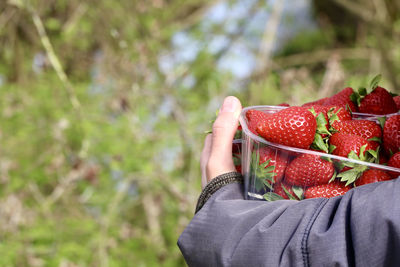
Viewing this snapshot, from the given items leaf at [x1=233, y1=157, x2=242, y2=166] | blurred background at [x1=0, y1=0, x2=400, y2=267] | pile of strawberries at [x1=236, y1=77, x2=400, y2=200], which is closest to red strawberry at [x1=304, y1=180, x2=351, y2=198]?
pile of strawberries at [x1=236, y1=77, x2=400, y2=200]

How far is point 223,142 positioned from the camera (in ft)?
3.13

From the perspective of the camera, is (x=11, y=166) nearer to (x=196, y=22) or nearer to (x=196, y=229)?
(x=196, y=22)

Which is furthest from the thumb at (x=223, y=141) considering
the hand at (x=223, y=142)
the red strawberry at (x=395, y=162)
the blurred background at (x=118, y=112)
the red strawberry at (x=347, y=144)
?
the blurred background at (x=118, y=112)

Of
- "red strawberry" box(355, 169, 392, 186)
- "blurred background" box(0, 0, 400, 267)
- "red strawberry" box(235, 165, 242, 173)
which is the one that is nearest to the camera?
"red strawberry" box(355, 169, 392, 186)

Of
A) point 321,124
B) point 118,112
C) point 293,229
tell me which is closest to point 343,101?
point 321,124

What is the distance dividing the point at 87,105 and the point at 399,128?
9.12 feet

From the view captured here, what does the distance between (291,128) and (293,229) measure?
202 millimetres

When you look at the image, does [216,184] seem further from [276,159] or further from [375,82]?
[375,82]

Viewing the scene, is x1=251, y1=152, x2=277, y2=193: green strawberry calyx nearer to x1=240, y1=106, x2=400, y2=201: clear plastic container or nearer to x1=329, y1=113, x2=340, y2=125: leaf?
x1=240, y1=106, x2=400, y2=201: clear plastic container

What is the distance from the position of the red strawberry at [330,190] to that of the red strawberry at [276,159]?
72 millimetres

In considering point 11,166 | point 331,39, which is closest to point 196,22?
point 11,166

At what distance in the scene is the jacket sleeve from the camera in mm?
679

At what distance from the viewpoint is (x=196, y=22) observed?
4.11 meters

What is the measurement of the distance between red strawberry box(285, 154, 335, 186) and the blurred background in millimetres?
1775
